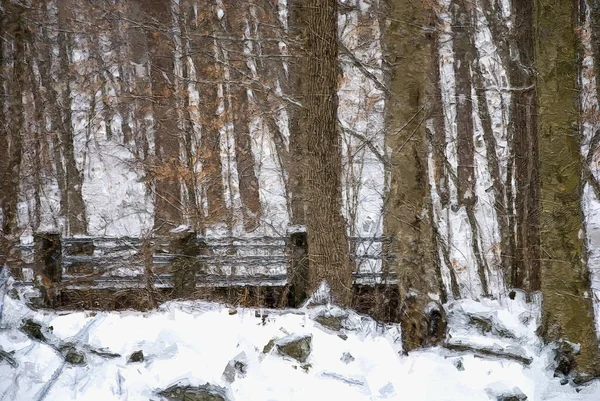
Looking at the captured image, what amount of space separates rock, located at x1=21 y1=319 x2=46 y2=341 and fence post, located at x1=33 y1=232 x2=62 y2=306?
86cm

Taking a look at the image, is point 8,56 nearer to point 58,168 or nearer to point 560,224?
point 58,168

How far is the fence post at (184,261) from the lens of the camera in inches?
248

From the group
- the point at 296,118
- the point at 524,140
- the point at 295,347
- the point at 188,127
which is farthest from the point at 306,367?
the point at 524,140

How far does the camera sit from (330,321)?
558 cm

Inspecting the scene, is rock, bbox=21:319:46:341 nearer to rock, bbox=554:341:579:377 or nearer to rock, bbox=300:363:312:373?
rock, bbox=300:363:312:373

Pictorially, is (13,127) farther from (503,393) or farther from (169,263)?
(503,393)

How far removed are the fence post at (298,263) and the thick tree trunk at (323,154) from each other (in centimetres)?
24

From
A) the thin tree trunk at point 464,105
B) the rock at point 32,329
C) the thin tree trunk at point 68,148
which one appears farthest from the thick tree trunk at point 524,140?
the thin tree trunk at point 68,148

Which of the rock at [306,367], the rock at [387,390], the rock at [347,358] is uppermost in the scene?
the rock at [347,358]

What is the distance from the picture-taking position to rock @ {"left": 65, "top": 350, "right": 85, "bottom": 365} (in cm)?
536

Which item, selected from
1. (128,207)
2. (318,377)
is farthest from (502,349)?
(128,207)

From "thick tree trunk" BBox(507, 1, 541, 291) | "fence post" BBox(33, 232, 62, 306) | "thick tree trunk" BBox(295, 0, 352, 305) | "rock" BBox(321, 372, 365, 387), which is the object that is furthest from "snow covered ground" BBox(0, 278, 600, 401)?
"thick tree trunk" BBox(507, 1, 541, 291)

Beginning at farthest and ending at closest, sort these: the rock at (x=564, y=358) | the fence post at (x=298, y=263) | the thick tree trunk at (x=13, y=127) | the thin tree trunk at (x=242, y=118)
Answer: the thin tree trunk at (x=242, y=118) → the thick tree trunk at (x=13, y=127) → the fence post at (x=298, y=263) → the rock at (x=564, y=358)

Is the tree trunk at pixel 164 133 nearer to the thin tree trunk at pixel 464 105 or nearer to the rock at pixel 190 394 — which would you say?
the rock at pixel 190 394
